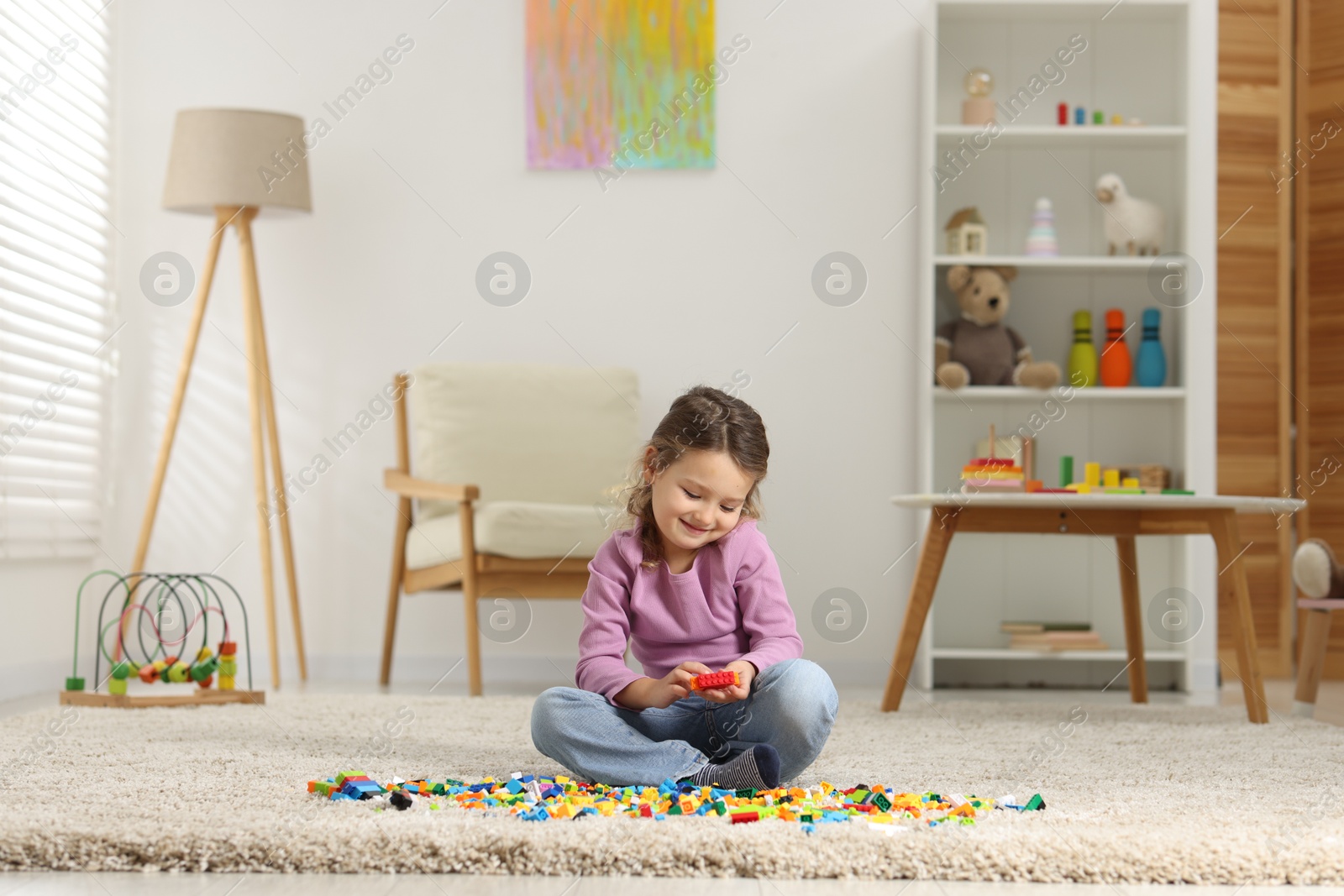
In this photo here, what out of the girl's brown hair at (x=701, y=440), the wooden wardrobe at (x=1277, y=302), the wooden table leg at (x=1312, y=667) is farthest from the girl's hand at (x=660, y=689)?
the wooden wardrobe at (x=1277, y=302)

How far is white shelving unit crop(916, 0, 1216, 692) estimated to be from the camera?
10.2ft

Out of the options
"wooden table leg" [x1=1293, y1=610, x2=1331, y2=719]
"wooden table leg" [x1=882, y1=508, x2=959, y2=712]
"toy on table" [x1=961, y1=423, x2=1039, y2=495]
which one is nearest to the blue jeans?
"wooden table leg" [x1=882, y1=508, x2=959, y2=712]

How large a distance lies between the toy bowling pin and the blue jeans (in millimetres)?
1804

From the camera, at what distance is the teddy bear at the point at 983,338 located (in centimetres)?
314

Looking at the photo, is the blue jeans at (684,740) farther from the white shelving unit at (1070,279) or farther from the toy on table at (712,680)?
the white shelving unit at (1070,279)

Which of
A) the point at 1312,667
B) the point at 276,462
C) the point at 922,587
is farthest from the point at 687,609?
the point at 276,462

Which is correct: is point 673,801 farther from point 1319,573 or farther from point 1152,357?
point 1152,357

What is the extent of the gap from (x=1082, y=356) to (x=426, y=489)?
1.65m

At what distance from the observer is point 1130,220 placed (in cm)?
314

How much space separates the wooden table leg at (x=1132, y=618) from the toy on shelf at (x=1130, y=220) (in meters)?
0.92

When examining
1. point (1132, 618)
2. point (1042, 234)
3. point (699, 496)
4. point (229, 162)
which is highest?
point (229, 162)

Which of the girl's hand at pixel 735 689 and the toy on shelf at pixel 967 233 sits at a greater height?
the toy on shelf at pixel 967 233

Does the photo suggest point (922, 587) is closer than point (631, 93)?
Yes

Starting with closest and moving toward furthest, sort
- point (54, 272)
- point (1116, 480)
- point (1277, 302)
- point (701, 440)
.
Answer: point (701, 440)
point (1116, 480)
point (54, 272)
point (1277, 302)
